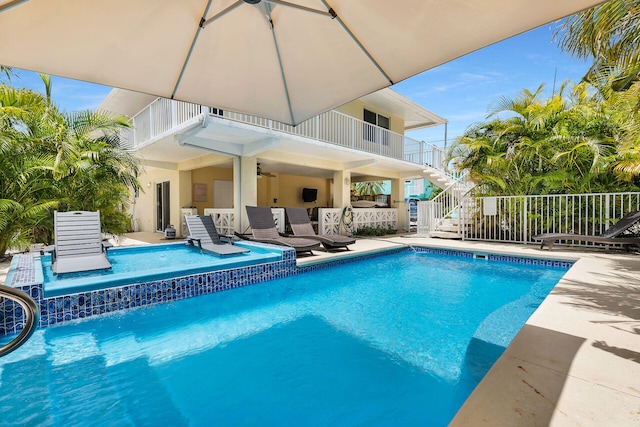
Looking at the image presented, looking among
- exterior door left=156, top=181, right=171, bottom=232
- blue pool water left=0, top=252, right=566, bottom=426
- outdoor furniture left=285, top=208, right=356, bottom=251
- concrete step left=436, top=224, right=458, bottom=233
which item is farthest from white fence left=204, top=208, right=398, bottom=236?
blue pool water left=0, top=252, right=566, bottom=426

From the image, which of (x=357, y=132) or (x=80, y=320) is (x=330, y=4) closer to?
(x=80, y=320)

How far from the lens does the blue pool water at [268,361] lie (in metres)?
2.39

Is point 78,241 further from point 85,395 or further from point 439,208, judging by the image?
point 439,208

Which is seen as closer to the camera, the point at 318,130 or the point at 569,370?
the point at 569,370

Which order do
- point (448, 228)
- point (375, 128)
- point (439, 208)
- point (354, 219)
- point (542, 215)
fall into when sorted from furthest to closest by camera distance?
point (354, 219) < point (375, 128) < point (439, 208) < point (448, 228) < point (542, 215)

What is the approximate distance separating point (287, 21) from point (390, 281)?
516 centimetres

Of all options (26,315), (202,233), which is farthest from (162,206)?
→ (26,315)

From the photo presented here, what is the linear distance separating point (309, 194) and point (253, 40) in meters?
15.2

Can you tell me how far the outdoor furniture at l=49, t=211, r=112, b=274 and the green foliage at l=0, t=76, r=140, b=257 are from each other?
27.2 inches

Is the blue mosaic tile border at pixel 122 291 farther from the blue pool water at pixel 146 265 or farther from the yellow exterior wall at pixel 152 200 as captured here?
the yellow exterior wall at pixel 152 200

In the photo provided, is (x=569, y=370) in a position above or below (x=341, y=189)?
below

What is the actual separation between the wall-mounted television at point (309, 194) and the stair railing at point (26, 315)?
54.7ft

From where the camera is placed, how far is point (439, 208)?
12.8 metres

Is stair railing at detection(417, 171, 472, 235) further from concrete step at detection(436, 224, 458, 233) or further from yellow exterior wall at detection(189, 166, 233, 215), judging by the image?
yellow exterior wall at detection(189, 166, 233, 215)
